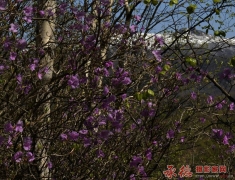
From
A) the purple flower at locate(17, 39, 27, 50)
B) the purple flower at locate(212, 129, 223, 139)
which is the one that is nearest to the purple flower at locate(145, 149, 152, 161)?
the purple flower at locate(212, 129, 223, 139)

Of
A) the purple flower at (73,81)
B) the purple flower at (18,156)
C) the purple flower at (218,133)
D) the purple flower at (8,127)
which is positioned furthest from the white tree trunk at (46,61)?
the purple flower at (218,133)

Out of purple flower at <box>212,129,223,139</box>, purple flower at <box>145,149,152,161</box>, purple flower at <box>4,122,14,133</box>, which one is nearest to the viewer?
purple flower at <box>4,122,14,133</box>

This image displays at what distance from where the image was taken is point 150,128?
552cm

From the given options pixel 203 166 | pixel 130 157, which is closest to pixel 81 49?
pixel 130 157

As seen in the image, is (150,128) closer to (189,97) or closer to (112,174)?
(112,174)

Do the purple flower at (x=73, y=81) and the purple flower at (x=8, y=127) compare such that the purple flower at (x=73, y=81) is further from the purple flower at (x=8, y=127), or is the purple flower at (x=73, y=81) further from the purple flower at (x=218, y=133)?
the purple flower at (x=218, y=133)

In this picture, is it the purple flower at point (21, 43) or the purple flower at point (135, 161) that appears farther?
the purple flower at point (135, 161)

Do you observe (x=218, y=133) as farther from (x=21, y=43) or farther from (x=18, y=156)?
(x=21, y=43)

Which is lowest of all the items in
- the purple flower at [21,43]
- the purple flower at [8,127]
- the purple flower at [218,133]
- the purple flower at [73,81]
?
the purple flower at [218,133]

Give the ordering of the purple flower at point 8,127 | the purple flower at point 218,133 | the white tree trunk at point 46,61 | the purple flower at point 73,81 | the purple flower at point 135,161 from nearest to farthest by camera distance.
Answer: the purple flower at point 8,127
the purple flower at point 73,81
the white tree trunk at point 46,61
the purple flower at point 135,161
the purple flower at point 218,133

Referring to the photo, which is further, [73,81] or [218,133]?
[218,133]

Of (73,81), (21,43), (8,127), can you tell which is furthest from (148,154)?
(21,43)

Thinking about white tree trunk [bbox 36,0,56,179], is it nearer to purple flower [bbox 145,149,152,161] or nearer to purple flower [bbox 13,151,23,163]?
purple flower [bbox 13,151,23,163]

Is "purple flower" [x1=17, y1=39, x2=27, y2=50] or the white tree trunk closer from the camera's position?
"purple flower" [x1=17, y1=39, x2=27, y2=50]
